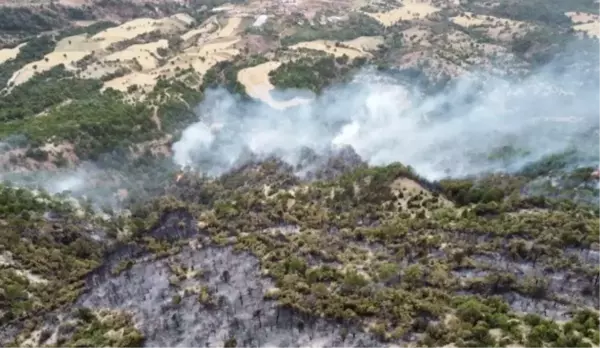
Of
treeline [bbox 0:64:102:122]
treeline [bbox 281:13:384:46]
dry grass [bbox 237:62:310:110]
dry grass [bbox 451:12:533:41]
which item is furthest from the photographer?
dry grass [bbox 451:12:533:41]

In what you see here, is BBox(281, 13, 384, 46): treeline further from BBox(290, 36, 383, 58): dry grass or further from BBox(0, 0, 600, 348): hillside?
BBox(290, 36, 383, 58): dry grass

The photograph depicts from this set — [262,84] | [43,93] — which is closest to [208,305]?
[43,93]

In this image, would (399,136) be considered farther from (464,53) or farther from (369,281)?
(369,281)

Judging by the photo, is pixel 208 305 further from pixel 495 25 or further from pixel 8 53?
pixel 495 25

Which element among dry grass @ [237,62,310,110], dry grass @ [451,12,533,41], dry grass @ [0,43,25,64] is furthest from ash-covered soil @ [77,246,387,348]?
dry grass @ [451,12,533,41]

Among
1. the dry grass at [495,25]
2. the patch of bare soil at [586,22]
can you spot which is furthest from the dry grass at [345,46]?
the patch of bare soil at [586,22]

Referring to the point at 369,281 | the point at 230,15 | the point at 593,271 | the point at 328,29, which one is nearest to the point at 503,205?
the point at 593,271

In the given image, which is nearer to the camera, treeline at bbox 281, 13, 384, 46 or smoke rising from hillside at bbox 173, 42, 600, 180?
smoke rising from hillside at bbox 173, 42, 600, 180
